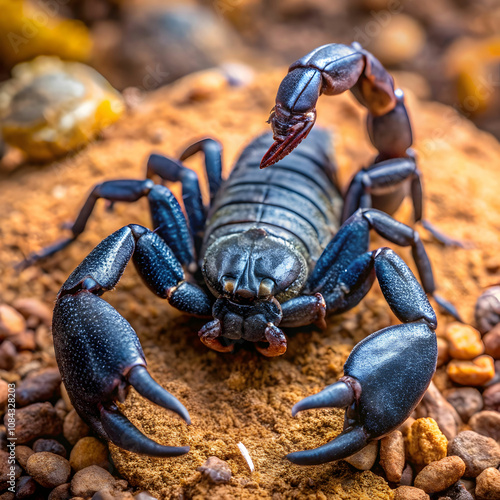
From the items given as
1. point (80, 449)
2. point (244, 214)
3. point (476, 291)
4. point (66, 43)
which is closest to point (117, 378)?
point (80, 449)

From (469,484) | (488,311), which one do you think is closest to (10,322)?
(469,484)

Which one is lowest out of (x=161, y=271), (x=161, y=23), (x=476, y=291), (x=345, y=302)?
(x=476, y=291)

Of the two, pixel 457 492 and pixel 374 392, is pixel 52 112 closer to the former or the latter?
pixel 374 392

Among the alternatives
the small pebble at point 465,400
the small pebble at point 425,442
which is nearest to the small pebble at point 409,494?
the small pebble at point 425,442

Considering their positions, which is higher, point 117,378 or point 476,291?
point 117,378

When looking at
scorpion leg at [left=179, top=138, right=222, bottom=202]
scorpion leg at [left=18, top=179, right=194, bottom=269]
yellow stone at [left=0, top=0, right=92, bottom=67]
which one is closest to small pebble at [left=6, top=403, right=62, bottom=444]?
scorpion leg at [left=18, top=179, right=194, bottom=269]

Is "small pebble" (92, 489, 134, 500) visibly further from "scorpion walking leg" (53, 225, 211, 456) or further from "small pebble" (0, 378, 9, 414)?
"small pebble" (0, 378, 9, 414)

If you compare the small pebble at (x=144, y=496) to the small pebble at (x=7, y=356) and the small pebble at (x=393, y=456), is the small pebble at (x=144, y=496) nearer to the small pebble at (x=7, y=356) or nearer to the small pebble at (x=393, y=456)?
the small pebble at (x=393, y=456)

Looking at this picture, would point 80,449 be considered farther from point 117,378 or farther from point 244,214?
point 244,214
